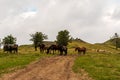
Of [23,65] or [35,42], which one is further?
[35,42]

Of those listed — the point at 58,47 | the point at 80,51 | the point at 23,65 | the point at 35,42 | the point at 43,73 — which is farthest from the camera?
the point at 35,42

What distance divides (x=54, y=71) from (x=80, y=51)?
46446 millimetres

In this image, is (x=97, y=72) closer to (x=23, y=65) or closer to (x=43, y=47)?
(x=23, y=65)

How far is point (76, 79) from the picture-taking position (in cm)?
3434

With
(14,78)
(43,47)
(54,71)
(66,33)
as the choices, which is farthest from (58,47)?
(66,33)

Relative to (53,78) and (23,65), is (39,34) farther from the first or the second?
(53,78)

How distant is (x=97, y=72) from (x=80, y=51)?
46895 millimetres

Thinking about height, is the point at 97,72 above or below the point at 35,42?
below

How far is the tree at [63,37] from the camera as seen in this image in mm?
135625

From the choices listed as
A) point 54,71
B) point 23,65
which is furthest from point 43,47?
point 54,71

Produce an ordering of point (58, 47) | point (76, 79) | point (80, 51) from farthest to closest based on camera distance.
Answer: point (80, 51), point (58, 47), point (76, 79)

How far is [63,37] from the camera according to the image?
137 metres

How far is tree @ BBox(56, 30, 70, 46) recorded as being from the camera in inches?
5340

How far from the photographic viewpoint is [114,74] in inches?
1521
